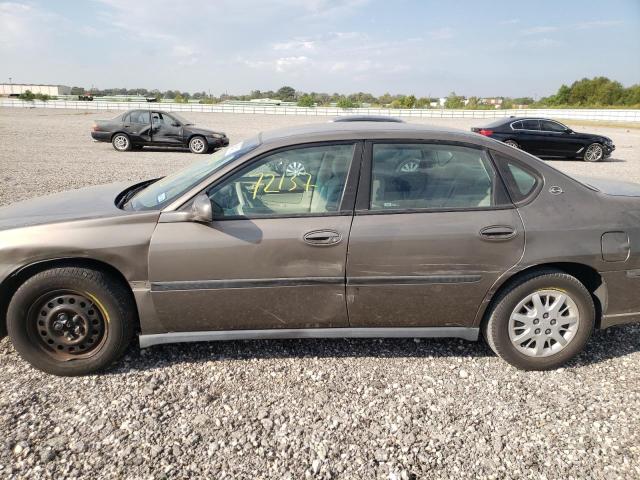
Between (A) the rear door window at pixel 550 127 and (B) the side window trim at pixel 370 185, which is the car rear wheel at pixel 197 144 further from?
(B) the side window trim at pixel 370 185

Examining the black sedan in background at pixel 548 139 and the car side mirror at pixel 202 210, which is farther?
the black sedan in background at pixel 548 139

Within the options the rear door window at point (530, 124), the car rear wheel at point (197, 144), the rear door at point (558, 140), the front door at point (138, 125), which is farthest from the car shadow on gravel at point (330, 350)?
the front door at point (138, 125)

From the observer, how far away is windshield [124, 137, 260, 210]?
2.96 meters

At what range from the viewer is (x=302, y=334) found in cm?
297

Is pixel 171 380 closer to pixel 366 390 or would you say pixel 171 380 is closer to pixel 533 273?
pixel 366 390

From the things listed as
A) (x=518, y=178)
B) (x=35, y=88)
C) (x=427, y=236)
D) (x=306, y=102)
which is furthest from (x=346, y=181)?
(x=35, y=88)

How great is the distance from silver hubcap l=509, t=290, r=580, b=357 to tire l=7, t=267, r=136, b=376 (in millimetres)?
2577

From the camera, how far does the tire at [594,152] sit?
1465 cm

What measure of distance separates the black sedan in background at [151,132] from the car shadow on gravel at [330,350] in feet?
42.8

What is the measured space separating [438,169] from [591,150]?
14.5 m

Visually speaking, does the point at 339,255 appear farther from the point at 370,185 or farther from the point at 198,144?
the point at 198,144

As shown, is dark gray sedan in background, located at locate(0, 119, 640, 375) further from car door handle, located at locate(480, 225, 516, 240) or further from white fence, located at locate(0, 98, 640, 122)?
white fence, located at locate(0, 98, 640, 122)

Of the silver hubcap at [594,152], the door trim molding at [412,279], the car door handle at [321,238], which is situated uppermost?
the car door handle at [321,238]

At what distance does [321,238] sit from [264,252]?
37cm
